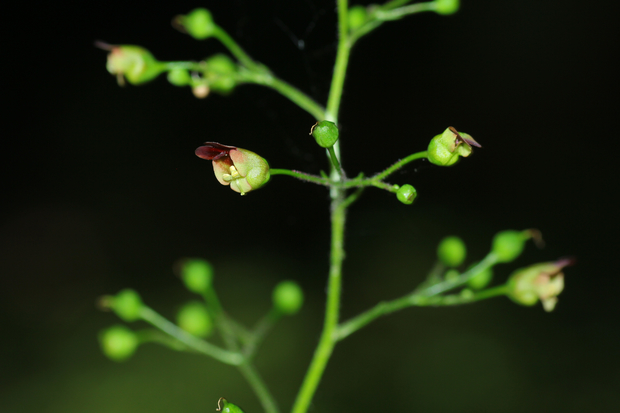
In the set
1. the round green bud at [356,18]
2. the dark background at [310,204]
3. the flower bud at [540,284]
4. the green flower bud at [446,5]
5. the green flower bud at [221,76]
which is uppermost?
the dark background at [310,204]

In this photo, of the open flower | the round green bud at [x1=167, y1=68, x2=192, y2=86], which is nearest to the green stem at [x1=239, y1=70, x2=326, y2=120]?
the round green bud at [x1=167, y1=68, x2=192, y2=86]

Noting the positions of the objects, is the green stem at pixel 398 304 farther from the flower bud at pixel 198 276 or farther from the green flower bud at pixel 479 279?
the flower bud at pixel 198 276

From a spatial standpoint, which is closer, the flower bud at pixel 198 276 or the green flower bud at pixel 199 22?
the green flower bud at pixel 199 22

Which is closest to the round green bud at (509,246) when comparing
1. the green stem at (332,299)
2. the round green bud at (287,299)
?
the green stem at (332,299)

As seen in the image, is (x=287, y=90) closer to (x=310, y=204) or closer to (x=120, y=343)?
(x=120, y=343)

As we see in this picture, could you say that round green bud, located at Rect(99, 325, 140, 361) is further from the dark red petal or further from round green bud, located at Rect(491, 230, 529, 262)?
round green bud, located at Rect(491, 230, 529, 262)

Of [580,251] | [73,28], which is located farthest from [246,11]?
[580,251]

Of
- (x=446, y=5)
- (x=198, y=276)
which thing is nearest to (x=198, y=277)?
(x=198, y=276)
